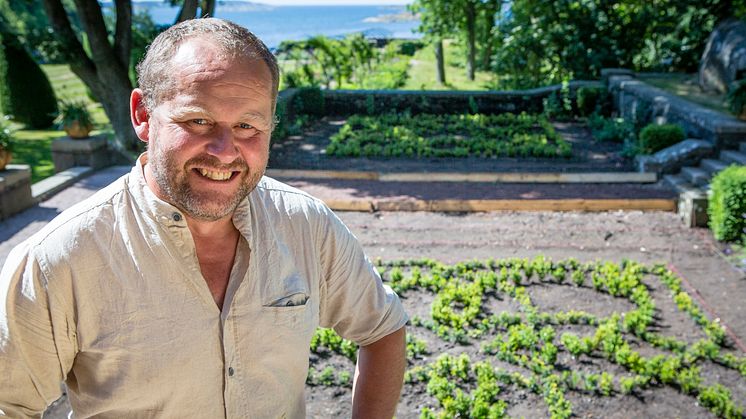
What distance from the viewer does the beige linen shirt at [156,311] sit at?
1.54 metres

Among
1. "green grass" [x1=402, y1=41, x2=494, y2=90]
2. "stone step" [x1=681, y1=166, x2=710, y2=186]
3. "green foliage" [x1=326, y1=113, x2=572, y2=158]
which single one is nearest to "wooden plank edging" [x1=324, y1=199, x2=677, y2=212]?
"stone step" [x1=681, y1=166, x2=710, y2=186]

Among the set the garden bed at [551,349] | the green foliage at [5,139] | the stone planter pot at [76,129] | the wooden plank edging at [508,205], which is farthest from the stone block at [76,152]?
the garden bed at [551,349]

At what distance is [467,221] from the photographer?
790cm

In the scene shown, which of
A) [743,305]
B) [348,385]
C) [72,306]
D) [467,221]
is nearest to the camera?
[72,306]

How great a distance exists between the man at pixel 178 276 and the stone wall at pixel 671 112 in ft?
29.2

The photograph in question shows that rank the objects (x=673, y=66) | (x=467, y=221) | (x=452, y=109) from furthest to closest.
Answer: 1. (x=673, y=66)
2. (x=452, y=109)
3. (x=467, y=221)

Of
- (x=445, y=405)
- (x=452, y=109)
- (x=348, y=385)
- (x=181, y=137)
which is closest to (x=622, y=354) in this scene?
(x=445, y=405)

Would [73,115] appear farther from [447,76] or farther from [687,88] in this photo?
[447,76]

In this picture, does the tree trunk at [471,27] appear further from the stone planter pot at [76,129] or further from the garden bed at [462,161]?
the stone planter pot at [76,129]

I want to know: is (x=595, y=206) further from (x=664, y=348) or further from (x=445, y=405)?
(x=445, y=405)

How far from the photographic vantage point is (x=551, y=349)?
16.1 ft

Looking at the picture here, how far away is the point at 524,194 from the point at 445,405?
4926 millimetres

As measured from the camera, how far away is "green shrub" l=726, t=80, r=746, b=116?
378 inches

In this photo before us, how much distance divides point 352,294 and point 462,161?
8901 mm
